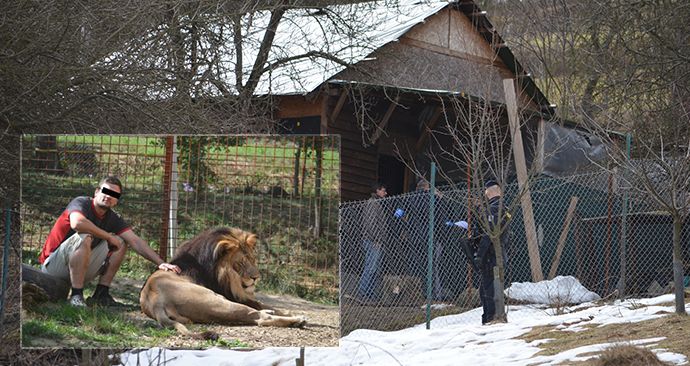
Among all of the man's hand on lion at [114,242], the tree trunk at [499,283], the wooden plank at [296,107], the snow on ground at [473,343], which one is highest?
the wooden plank at [296,107]

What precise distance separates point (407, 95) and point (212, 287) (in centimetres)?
1392

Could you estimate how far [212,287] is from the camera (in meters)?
4.93

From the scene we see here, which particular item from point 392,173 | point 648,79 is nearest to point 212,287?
point 648,79

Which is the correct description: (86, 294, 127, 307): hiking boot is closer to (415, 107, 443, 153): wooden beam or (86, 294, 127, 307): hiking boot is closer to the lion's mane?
the lion's mane

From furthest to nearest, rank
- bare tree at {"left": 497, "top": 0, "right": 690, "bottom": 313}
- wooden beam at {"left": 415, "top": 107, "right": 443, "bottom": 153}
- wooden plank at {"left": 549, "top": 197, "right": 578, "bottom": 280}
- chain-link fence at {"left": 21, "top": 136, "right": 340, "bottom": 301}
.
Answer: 1. wooden beam at {"left": 415, "top": 107, "right": 443, "bottom": 153}
2. wooden plank at {"left": 549, "top": 197, "right": 578, "bottom": 280}
3. bare tree at {"left": 497, "top": 0, "right": 690, "bottom": 313}
4. chain-link fence at {"left": 21, "top": 136, "right": 340, "bottom": 301}

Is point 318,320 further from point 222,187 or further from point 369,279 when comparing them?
point 369,279

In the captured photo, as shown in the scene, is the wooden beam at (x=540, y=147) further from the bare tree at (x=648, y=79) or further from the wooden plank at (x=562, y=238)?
the wooden plank at (x=562, y=238)

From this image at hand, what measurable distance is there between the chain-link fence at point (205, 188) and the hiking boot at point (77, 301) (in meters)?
0.24

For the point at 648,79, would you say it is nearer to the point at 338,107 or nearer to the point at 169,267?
the point at 338,107

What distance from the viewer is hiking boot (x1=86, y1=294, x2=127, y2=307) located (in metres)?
4.83

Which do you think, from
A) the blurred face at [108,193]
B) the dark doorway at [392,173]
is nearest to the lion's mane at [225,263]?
the blurred face at [108,193]

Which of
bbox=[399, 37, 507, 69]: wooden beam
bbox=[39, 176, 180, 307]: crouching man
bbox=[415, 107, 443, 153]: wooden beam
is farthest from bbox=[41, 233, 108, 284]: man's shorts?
bbox=[399, 37, 507, 69]: wooden beam

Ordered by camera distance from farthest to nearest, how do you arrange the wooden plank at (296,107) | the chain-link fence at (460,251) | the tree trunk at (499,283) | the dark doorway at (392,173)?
1. the dark doorway at (392,173)
2. the wooden plank at (296,107)
3. the chain-link fence at (460,251)
4. the tree trunk at (499,283)

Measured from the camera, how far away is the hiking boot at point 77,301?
482 centimetres
